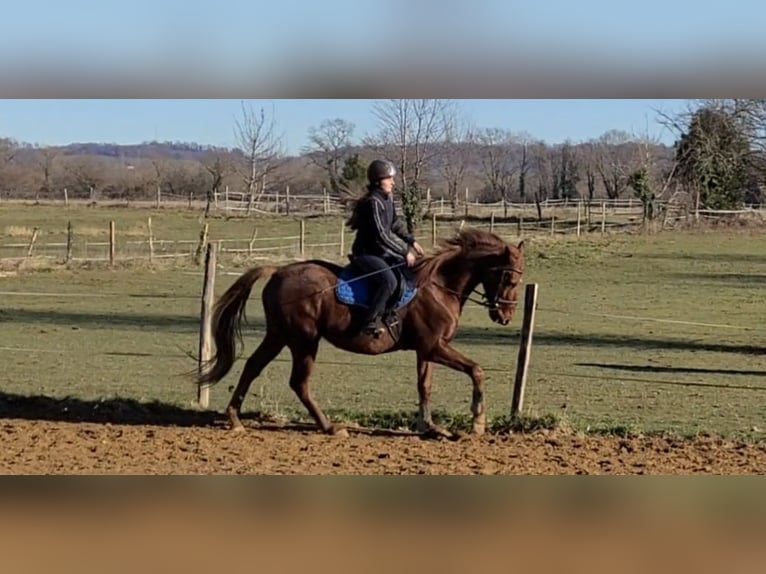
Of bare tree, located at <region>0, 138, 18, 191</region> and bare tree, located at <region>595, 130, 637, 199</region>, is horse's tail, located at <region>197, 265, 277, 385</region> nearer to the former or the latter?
bare tree, located at <region>595, 130, 637, 199</region>

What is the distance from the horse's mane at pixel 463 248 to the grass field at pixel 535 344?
154 centimetres

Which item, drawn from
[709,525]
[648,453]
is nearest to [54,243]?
[648,453]

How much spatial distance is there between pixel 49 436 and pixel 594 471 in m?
3.88

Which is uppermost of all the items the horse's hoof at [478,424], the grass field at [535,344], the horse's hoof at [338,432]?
the horse's hoof at [478,424]

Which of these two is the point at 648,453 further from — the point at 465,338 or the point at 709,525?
the point at 465,338

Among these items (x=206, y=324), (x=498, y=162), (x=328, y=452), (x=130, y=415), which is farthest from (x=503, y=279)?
(x=498, y=162)

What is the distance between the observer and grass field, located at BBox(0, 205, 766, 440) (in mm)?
9844

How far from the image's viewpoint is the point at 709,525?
186 inches

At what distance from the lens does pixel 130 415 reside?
8.27 metres

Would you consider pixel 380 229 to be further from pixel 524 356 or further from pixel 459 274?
pixel 524 356

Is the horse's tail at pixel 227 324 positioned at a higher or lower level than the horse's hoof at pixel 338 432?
higher

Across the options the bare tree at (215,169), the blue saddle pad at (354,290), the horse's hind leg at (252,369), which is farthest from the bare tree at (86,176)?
the blue saddle pad at (354,290)

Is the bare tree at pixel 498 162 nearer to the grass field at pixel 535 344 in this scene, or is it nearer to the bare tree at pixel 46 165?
the grass field at pixel 535 344

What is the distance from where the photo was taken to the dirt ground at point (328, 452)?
6.60 metres
